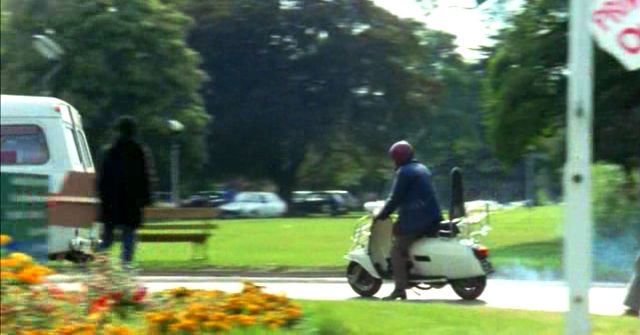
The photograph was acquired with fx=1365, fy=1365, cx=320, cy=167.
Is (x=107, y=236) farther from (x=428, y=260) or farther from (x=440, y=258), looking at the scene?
(x=440, y=258)

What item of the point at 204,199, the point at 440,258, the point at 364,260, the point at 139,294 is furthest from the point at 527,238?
the point at 204,199

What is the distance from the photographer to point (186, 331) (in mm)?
8148

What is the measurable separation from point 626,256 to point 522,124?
6.24 metres

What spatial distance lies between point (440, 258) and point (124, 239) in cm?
338

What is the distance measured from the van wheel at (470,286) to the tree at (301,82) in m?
23.0

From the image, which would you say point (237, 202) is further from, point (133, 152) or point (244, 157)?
point (133, 152)

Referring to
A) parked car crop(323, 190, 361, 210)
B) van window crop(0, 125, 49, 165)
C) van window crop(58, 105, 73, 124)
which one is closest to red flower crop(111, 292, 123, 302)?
van window crop(0, 125, 49, 165)

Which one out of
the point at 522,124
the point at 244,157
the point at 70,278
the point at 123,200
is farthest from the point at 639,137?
the point at 244,157

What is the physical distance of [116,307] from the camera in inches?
343

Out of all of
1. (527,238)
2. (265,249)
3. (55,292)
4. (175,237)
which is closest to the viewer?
(55,292)

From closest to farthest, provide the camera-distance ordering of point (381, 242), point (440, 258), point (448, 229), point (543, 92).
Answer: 1. point (440, 258)
2. point (448, 229)
3. point (381, 242)
4. point (543, 92)

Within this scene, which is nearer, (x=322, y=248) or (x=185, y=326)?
(x=185, y=326)

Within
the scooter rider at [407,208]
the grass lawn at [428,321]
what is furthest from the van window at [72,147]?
the grass lawn at [428,321]

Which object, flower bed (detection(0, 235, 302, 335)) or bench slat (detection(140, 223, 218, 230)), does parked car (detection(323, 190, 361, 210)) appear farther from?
flower bed (detection(0, 235, 302, 335))
